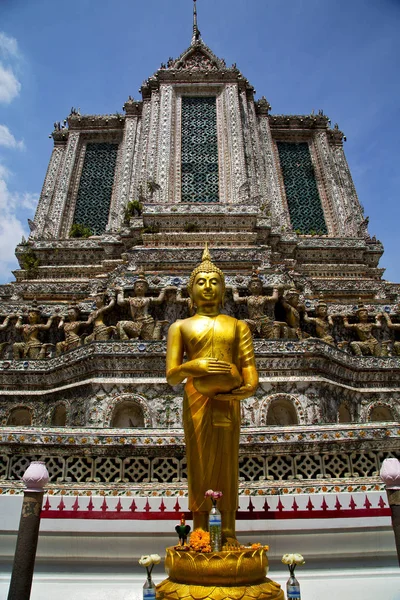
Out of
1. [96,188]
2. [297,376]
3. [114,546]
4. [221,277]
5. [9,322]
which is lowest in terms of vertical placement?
[114,546]

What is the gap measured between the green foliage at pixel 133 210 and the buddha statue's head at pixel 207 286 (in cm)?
1414

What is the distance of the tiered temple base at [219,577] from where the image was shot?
3527mm

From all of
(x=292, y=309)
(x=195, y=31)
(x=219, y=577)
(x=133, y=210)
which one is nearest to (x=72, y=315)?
(x=292, y=309)

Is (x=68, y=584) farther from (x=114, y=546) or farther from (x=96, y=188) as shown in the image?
(x=96, y=188)

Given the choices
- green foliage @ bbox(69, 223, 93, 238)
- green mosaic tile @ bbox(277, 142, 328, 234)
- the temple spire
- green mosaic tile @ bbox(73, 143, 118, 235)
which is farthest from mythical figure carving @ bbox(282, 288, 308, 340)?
the temple spire

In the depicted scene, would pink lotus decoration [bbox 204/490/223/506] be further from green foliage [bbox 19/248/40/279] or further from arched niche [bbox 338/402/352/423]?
green foliage [bbox 19/248/40/279]

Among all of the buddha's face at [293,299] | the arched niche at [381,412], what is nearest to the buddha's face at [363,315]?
the buddha's face at [293,299]

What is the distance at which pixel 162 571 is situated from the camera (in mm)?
5191

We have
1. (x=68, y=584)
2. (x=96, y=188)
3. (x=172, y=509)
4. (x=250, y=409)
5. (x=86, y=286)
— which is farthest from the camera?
(x=96, y=188)

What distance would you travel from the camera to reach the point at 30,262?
18156 mm

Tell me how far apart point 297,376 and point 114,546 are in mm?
6125

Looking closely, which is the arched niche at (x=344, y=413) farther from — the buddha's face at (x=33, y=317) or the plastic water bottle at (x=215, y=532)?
the buddha's face at (x=33, y=317)

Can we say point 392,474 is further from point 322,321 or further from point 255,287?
point 322,321

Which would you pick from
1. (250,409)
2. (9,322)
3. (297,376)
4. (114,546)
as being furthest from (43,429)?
(9,322)
